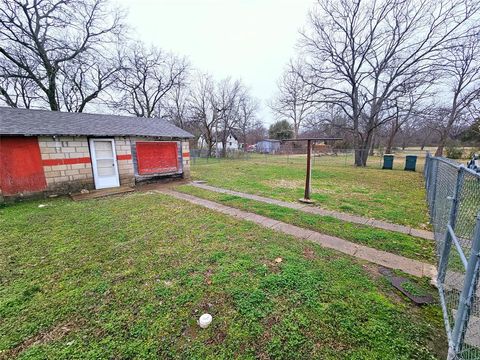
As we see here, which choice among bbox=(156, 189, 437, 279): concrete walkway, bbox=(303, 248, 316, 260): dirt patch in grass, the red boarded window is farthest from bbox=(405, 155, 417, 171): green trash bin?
the red boarded window

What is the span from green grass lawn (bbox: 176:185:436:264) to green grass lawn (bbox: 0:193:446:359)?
0.85 meters

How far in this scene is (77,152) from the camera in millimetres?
7590

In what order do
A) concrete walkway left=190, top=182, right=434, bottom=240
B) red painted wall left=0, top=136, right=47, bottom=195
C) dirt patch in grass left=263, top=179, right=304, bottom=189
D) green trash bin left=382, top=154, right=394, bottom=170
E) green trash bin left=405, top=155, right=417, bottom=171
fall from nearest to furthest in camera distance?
concrete walkway left=190, top=182, right=434, bottom=240 → red painted wall left=0, top=136, right=47, bottom=195 → dirt patch in grass left=263, top=179, right=304, bottom=189 → green trash bin left=405, top=155, right=417, bottom=171 → green trash bin left=382, top=154, right=394, bottom=170

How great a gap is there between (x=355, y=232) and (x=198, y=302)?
338 cm

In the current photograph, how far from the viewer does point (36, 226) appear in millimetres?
4578

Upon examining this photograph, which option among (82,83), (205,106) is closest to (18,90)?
(82,83)

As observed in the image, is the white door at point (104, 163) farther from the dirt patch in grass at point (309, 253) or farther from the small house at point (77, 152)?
the dirt patch in grass at point (309, 253)

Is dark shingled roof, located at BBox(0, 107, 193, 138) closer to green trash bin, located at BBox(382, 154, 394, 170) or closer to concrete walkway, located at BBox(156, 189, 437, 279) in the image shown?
concrete walkway, located at BBox(156, 189, 437, 279)

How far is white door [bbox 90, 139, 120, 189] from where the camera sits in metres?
8.05

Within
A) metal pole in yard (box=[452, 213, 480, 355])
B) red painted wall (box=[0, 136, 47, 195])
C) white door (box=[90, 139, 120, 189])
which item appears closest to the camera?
metal pole in yard (box=[452, 213, 480, 355])

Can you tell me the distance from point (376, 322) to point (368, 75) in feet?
Result: 61.5

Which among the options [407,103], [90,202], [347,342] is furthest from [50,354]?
[407,103]

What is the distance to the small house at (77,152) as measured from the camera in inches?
254

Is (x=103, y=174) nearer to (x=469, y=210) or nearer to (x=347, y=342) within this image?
(x=347, y=342)
